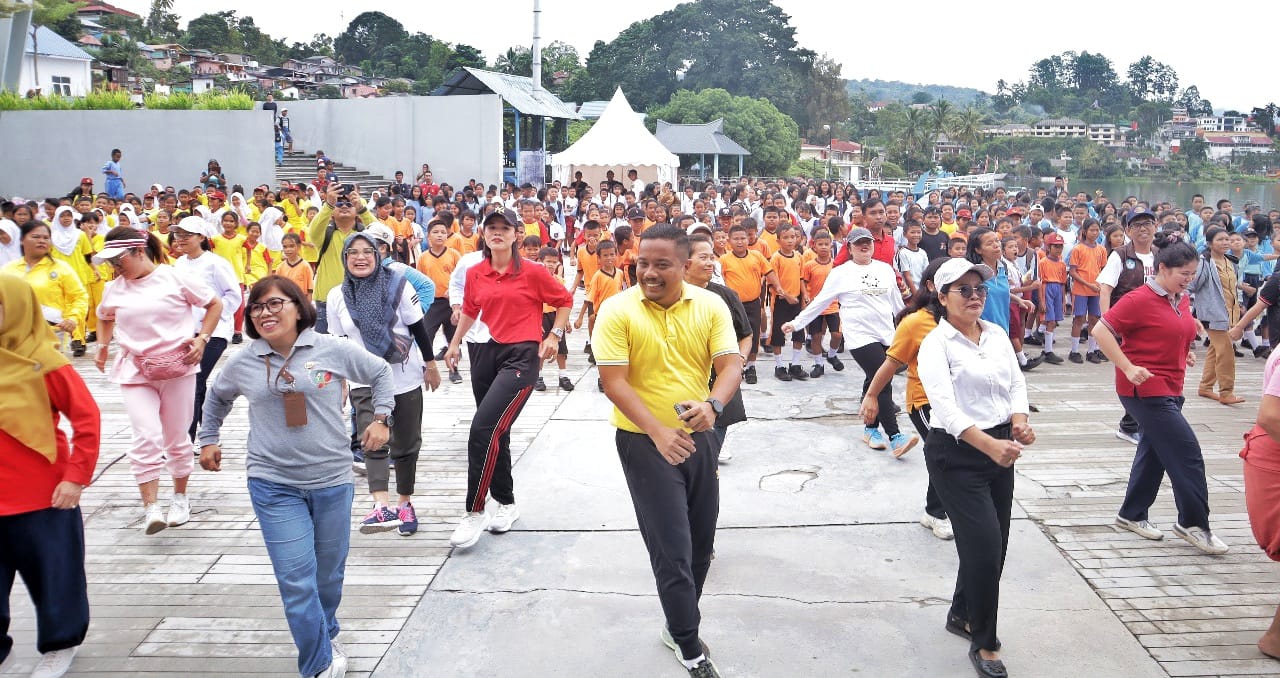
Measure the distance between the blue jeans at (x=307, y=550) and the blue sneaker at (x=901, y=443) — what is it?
4380 mm

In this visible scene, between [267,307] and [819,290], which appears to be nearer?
[267,307]

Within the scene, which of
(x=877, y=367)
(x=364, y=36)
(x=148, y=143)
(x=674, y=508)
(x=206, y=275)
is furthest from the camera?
(x=364, y=36)

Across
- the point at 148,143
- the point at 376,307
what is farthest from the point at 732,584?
the point at 148,143

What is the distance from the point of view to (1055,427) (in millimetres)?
8164

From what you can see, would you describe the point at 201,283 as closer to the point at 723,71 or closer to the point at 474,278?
the point at 474,278

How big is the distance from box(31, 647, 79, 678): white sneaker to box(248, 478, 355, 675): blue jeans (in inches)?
43.5

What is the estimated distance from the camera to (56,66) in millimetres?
49688

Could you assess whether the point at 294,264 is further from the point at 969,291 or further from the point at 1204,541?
the point at 1204,541

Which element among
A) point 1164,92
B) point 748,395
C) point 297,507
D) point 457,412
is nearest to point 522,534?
point 297,507

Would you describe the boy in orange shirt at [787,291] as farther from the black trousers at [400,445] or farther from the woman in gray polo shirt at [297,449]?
the woman in gray polo shirt at [297,449]

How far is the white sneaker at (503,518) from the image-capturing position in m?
5.64

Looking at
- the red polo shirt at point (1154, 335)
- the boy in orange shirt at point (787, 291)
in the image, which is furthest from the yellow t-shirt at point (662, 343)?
the boy in orange shirt at point (787, 291)

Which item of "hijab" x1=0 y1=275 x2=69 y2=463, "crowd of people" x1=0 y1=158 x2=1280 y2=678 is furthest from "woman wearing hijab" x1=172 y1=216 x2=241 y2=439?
"hijab" x1=0 y1=275 x2=69 y2=463

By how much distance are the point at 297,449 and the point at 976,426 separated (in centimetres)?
277
